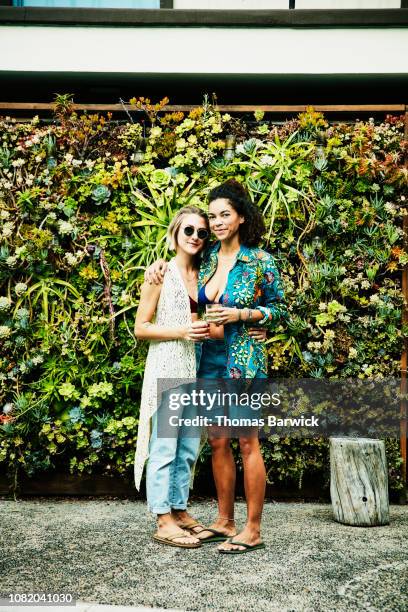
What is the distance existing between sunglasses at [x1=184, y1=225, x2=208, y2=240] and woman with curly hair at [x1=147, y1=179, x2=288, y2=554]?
3.9 inches

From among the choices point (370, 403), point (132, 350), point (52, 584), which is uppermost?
point (132, 350)

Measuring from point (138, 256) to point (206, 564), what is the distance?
237 cm

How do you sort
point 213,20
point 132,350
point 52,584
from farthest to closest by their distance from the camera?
point 213,20
point 132,350
point 52,584

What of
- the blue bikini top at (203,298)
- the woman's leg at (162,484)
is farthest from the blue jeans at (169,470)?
the blue bikini top at (203,298)

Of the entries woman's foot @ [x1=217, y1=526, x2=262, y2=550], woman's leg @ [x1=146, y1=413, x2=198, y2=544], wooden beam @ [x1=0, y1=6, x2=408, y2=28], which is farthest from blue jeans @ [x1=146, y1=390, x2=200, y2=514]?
wooden beam @ [x1=0, y1=6, x2=408, y2=28]

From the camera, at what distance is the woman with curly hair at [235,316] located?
3.51 metres

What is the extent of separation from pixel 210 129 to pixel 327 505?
3.01m

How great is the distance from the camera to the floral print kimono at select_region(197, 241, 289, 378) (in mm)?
3539

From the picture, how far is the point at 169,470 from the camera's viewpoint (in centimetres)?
369

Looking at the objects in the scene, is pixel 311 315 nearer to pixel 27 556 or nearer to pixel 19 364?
pixel 19 364

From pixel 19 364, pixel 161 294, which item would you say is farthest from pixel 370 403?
pixel 19 364

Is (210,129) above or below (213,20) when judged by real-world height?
below

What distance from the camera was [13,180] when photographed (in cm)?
491

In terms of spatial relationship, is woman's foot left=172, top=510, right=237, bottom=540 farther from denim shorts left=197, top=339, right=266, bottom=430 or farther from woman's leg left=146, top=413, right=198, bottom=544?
denim shorts left=197, top=339, right=266, bottom=430
